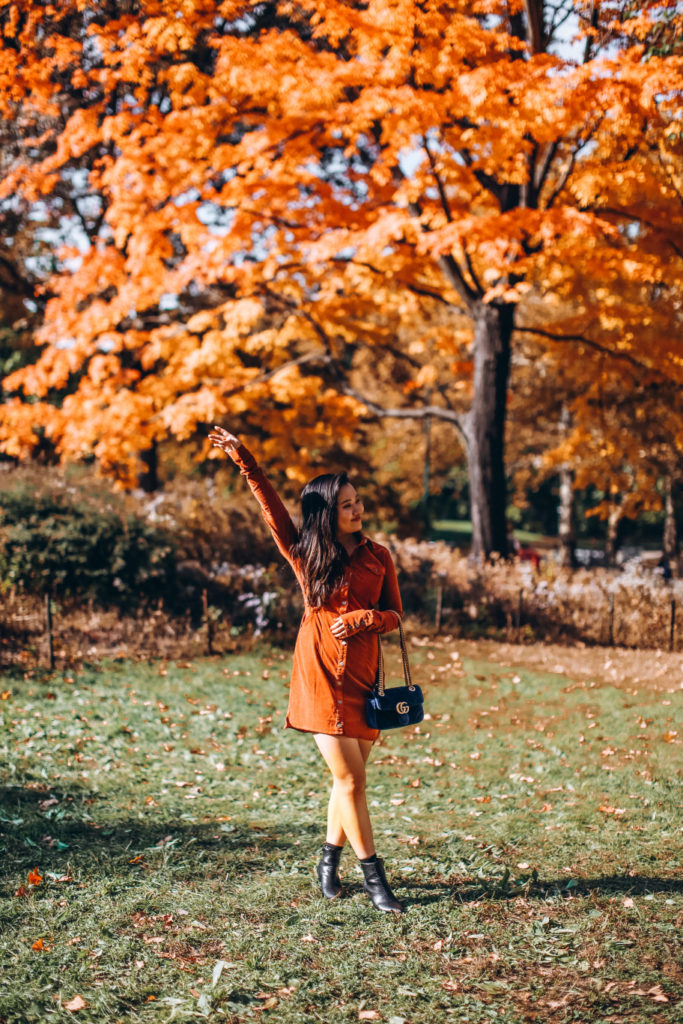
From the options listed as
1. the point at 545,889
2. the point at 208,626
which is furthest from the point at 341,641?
the point at 208,626

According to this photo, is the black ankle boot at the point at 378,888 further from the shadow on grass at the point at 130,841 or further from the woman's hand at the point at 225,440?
the woman's hand at the point at 225,440

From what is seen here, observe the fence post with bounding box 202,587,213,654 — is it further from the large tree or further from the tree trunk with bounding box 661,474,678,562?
the tree trunk with bounding box 661,474,678,562

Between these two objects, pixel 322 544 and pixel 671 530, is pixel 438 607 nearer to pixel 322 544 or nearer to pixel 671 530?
pixel 322 544

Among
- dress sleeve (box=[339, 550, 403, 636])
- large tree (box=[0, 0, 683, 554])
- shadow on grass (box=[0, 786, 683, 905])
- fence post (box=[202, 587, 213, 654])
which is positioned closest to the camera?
dress sleeve (box=[339, 550, 403, 636])

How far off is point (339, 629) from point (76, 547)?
7264mm

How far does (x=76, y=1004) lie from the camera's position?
316 centimetres

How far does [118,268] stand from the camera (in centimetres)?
1317

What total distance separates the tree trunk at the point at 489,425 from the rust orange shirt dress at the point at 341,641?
8.96m

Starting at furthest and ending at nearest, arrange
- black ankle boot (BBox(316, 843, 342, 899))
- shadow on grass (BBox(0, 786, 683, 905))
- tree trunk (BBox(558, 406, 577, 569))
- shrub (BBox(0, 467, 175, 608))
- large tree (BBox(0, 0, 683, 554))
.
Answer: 1. tree trunk (BBox(558, 406, 577, 569))
2. shrub (BBox(0, 467, 175, 608))
3. large tree (BBox(0, 0, 683, 554))
4. shadow on grass (BBox(0, 786, 683, 905))
5. black ankle boot (BBox(316, 843, 342, 899))

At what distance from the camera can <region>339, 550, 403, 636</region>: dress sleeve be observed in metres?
3.71

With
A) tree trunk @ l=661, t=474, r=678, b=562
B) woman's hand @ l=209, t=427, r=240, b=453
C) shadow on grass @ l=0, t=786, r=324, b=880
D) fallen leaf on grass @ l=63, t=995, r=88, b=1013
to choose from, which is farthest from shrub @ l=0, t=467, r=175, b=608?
tree trunk @ l=661, t=474, r=678, b=562

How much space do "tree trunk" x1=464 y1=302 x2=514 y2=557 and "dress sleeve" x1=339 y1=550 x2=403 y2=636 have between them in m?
8.88

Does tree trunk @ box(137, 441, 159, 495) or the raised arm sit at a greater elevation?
tree trunk @ box(137, 441, 159, 495)

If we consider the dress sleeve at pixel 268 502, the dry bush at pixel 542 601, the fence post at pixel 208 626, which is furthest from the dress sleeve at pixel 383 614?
the dry bush at pixel 542 601
